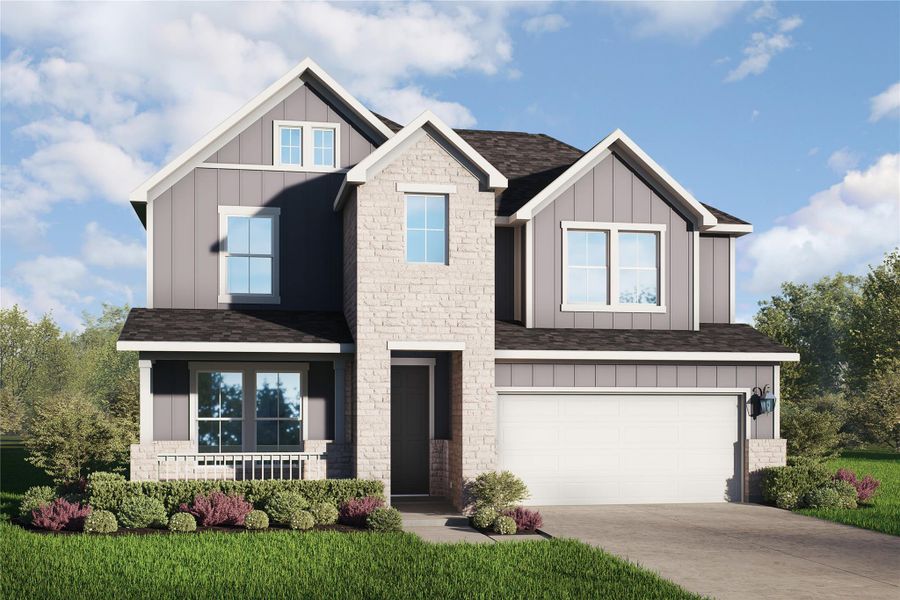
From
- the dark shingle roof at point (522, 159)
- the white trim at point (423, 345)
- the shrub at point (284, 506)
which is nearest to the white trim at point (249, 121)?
the dark shingle roof at point (522, 159)

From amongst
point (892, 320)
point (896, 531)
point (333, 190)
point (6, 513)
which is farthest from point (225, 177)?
point (892, 320)

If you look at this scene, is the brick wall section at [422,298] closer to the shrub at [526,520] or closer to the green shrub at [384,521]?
the green shrub at [384,521]

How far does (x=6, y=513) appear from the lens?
56.1 feet

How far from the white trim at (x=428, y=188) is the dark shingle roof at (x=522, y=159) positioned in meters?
2.88

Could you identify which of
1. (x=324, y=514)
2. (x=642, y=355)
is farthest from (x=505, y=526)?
(x=642, y=355)

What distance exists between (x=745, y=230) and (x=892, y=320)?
29.0 m

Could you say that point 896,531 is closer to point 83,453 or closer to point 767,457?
point 767,457

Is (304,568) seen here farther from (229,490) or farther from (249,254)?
(249,254)

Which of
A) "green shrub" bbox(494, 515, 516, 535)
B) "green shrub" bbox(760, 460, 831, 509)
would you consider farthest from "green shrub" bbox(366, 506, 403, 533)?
"green shrub" bbox(760, 460, 831, 509)

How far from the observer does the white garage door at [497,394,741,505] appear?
→ 18688 mm

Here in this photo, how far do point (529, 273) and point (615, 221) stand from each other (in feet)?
7.51

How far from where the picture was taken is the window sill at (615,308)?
19.7m

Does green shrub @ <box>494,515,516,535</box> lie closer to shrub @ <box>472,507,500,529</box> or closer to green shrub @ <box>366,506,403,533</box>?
shrub @ <box>472,507,500,529</box>

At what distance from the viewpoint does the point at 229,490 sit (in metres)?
15.9
